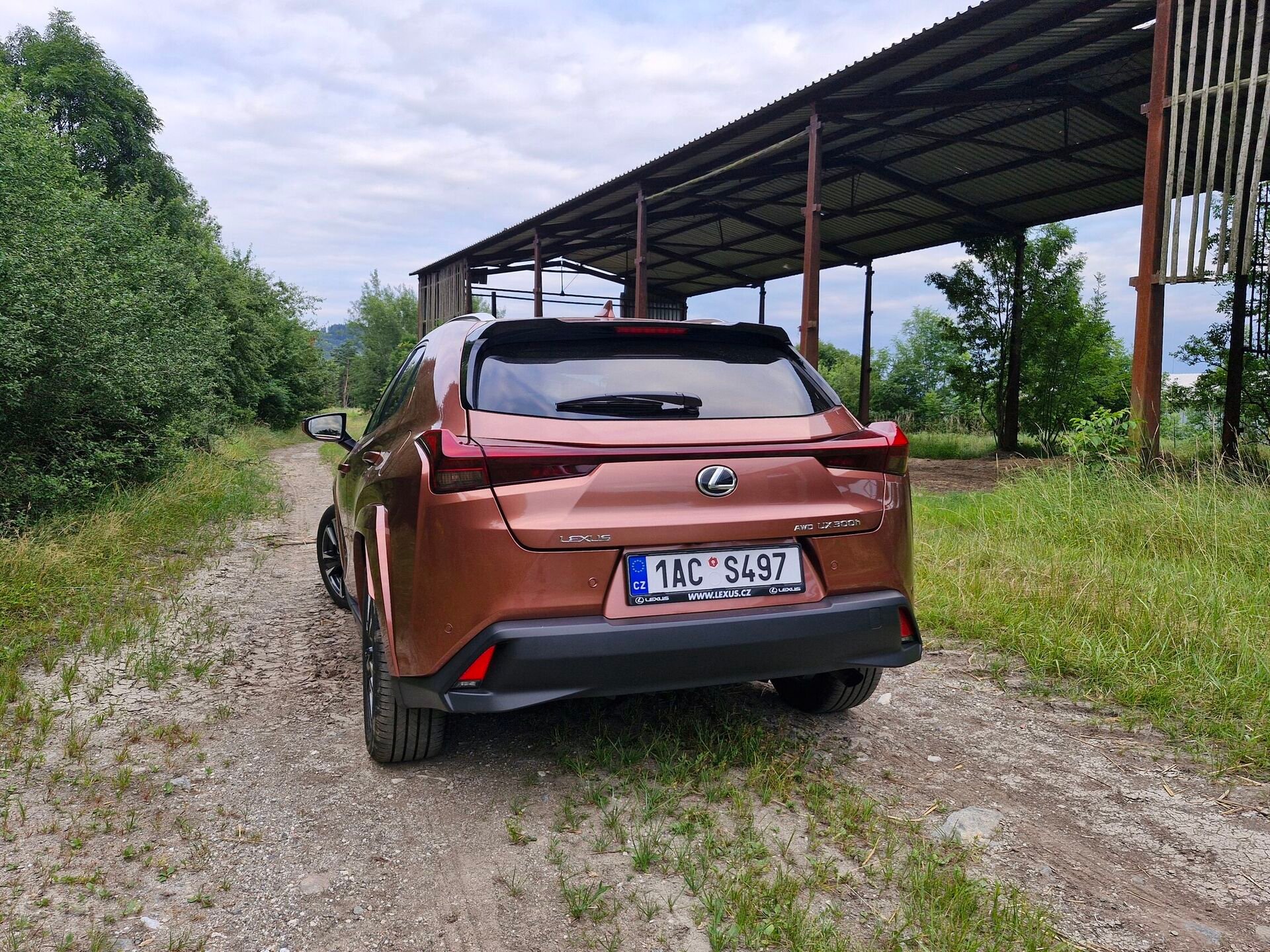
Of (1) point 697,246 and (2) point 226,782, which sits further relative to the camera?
(1) point 697,246

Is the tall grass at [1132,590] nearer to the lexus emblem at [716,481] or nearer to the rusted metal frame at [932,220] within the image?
the lexus emblem at [716,481]

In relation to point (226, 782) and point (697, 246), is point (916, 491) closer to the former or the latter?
point (226, 782)

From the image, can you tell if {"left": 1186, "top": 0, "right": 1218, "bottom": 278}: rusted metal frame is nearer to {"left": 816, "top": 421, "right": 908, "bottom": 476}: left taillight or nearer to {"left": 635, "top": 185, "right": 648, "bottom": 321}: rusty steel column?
{"left": 816, "top": 421, "right": 908, "bottom": 476}: left taillight

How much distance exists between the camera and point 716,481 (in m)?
2.54

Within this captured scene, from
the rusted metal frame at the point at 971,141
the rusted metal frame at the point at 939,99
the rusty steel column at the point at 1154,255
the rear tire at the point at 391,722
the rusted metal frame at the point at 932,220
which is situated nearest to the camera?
the rear tire at the point at 391,722

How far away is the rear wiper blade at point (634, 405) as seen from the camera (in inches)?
102

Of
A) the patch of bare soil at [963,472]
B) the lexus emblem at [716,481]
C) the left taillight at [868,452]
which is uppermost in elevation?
the left taillight at [868,452]

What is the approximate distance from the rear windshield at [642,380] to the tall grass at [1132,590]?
2082 mm

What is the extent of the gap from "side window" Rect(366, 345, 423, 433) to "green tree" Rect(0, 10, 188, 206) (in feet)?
70.1

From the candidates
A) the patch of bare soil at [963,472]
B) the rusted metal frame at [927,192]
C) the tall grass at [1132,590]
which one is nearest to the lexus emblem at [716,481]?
the tall grass at [1132,590]

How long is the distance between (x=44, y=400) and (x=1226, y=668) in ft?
26.8

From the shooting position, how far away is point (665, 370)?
2.82 m

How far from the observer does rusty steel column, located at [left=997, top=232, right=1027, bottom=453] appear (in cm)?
1717

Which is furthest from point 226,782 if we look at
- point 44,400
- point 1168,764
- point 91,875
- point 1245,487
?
point 1245,487
